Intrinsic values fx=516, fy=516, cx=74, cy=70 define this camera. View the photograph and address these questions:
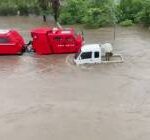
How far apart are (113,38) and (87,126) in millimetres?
15054

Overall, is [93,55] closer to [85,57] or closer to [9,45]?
[85,57]

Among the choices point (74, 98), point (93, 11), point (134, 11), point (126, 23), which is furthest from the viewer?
point (134, 11)

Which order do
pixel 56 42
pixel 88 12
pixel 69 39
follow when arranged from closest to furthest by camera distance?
pixel 69 39 < pixel 56 42 < pixel 88 12

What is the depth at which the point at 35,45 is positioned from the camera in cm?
3203

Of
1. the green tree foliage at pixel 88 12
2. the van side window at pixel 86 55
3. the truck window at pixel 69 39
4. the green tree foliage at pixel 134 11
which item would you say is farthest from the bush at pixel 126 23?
the van side window at pixel 86 55

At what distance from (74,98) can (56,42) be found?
825 centimetres

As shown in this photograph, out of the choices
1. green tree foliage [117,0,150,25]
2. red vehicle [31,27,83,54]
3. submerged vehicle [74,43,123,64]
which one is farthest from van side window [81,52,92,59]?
green tree foliage [117,0,150,25]

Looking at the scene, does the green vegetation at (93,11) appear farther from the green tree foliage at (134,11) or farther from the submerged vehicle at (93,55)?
the submerged vehicle at (93,55)

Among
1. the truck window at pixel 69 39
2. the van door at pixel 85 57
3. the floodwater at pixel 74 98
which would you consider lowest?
the floodwater at pixel 74 98

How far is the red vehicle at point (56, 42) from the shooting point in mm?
31594

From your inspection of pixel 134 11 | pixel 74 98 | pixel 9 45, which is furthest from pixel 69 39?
pixel 134 11

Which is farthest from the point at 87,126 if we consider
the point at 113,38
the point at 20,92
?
the point at 113,38

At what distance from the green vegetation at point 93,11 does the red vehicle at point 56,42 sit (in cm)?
783

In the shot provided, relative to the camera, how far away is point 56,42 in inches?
1250
